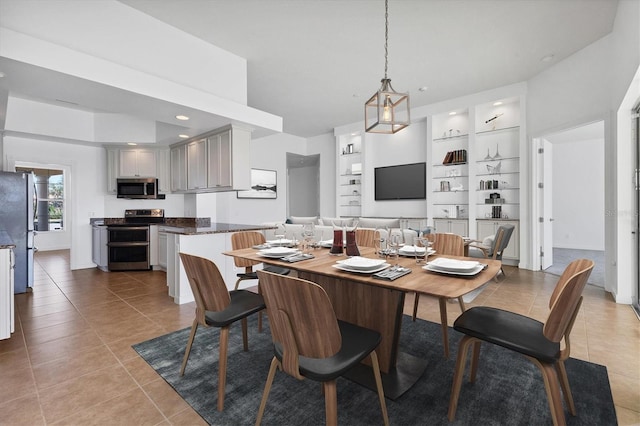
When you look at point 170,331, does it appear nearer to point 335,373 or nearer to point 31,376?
point 31,376

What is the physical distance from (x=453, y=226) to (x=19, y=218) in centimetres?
687

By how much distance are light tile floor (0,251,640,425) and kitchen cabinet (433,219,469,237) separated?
140 cm

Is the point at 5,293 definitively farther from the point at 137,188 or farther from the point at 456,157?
the point at 456,157

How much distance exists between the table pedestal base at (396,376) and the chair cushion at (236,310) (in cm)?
73

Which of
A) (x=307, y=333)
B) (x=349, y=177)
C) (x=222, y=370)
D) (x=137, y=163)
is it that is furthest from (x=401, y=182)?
(x=307, y=333)

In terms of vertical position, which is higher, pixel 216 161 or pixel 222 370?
pixel 216 161

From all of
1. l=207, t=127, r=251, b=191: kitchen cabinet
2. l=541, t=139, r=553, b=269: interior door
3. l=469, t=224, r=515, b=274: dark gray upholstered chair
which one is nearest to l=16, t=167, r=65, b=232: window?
l=207, t=127, r=251, b=191: kitchen cabinet

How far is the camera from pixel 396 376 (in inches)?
73.0

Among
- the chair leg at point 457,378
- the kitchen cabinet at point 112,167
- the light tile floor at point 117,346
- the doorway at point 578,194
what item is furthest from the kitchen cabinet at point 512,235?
the kitchen cabinet at point 112,167

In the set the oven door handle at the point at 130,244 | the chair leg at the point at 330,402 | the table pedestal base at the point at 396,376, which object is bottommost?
the table pedestal base at the point at 396,376

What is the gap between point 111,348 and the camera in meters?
2.35

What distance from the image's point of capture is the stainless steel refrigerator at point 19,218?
3803 mm

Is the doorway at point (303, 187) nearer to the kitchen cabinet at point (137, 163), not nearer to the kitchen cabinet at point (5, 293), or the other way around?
the kitchen cabinet at point (137, 163)

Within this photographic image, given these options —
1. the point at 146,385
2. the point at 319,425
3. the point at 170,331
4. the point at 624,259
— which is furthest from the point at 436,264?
the point at 624,259
